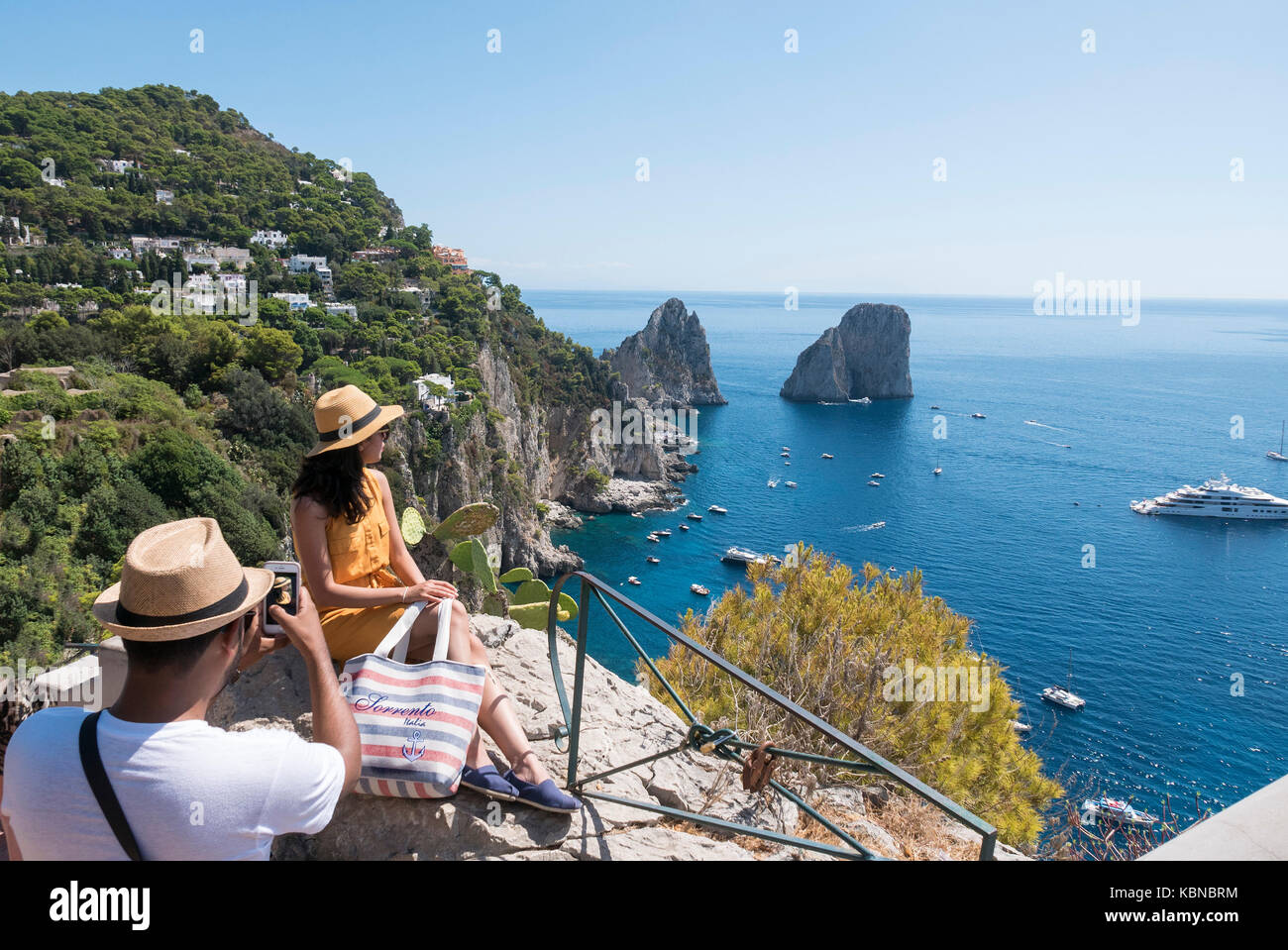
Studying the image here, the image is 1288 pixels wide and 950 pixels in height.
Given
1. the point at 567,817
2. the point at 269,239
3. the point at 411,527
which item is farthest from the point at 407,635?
the point at 269,239

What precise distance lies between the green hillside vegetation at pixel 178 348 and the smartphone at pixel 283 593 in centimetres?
2151

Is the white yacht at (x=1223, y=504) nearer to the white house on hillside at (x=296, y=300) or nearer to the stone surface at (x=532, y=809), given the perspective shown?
the stone surface at (x=532, y=809)

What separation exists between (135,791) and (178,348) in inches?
1326

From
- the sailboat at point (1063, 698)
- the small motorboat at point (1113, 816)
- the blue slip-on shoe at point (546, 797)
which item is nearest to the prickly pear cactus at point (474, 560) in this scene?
the blue slip-on shoe at point (546, 797)

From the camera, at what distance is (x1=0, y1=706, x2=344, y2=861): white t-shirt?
1.58 meters

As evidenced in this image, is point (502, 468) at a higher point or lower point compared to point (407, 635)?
lower

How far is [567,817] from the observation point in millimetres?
2908

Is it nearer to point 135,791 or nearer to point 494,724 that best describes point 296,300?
point 494,724

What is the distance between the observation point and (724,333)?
6969 inches

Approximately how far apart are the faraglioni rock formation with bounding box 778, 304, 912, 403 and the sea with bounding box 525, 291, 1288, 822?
11.0ft

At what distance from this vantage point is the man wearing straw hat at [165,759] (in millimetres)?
1586

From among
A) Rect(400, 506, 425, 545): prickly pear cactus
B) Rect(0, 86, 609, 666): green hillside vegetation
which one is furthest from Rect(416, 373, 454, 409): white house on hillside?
Rect(400, 506, 425, 545): prickly pear cactus
